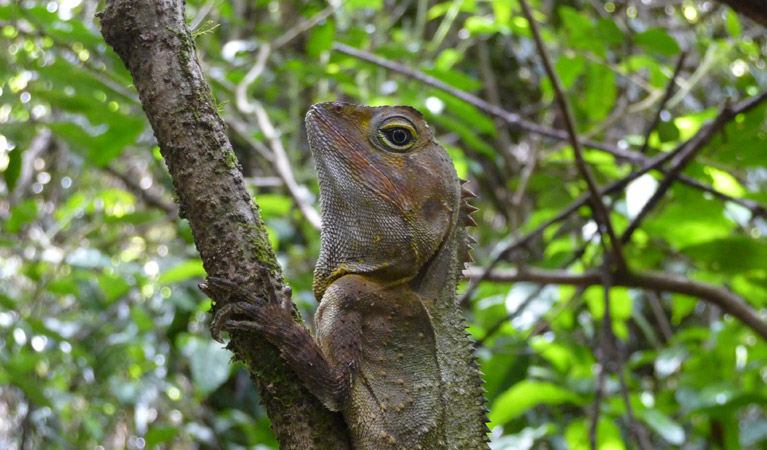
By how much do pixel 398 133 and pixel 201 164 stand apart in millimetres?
1098

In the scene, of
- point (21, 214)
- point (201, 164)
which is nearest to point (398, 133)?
point (201, 164)

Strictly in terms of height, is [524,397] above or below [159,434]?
above

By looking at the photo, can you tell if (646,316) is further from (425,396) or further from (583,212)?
(425,396)

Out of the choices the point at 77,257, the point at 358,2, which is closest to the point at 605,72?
the point at 358,2

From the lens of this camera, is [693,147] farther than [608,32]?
No

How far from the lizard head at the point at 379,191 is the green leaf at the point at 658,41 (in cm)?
200

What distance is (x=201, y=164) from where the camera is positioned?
1.95m

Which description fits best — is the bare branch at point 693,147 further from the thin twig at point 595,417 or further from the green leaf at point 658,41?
the thin twig at point 595,417

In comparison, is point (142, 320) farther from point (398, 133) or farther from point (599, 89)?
point (599, 89)

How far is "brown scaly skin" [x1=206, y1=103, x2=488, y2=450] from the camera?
90.4 inches

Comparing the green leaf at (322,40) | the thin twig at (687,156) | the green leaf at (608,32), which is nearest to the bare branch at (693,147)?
the thin twig at (687,156)

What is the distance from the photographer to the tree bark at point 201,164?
6.40 feet

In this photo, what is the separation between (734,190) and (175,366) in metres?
5.14

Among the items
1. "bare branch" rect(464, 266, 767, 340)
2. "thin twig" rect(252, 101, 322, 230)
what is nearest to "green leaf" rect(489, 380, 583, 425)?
"bare branch" rect(464, 266, 767, 340)
